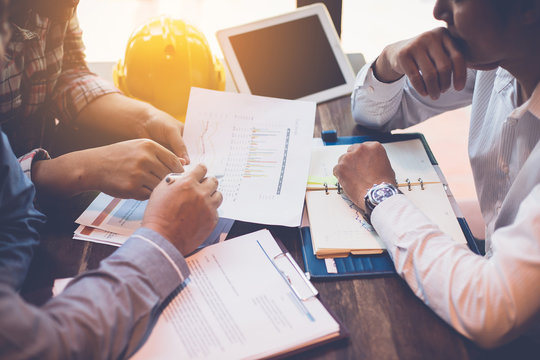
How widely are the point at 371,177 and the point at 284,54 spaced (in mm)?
550

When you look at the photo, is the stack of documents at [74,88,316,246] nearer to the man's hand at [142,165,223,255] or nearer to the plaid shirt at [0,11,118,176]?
the man's hand at [142,165,223,255]

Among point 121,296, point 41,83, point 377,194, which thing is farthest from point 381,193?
point 41,83

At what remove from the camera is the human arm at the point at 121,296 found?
1.72 feet

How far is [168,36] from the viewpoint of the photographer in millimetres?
1069

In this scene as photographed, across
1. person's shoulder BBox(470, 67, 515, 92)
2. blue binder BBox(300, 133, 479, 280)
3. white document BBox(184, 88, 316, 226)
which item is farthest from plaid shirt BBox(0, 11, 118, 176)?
person's shoulder BBox(470, 67, 515, 92)

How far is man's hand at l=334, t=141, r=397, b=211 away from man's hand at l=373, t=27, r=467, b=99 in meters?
0.19

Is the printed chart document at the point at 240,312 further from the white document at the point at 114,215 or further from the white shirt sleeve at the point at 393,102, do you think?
the white shirt sleeve at the point at 393,102

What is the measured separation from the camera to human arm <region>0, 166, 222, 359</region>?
52cm

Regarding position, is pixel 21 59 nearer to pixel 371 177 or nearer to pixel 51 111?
pixel 51 111

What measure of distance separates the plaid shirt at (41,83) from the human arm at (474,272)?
83cm

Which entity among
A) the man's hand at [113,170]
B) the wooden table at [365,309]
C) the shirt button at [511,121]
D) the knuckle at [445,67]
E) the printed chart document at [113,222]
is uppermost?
the knuckle at [445,67]

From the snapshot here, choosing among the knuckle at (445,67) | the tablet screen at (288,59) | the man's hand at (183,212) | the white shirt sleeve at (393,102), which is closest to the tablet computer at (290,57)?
the tablet screen at (288,59)

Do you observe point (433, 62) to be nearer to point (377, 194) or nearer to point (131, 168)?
point (377, 194)

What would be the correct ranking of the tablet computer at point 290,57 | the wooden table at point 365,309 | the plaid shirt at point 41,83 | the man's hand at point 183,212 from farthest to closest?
the tablet computer at point 290,57
the plaid shirt at point 41,83
the man's hand at point 183,212
the wooden table at point 365,309
